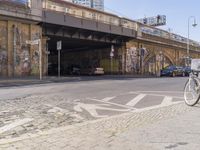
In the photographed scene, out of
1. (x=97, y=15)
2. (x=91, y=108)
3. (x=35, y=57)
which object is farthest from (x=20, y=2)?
(x=91, y=108)

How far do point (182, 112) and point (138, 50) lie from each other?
42885 mm

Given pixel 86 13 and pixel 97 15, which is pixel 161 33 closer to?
pixel 97 15

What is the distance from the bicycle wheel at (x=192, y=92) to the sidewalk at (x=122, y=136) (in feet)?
5.94

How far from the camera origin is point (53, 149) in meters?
5.57

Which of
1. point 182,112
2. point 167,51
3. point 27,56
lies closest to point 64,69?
point 167,51

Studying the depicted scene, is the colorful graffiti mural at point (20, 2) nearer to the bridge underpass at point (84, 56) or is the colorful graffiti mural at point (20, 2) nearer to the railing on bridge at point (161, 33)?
the bridge underpass at point (84, 56)

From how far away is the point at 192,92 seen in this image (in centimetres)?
1040

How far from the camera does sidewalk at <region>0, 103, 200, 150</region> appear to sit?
569 cm

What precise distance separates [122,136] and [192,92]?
4.69 metres

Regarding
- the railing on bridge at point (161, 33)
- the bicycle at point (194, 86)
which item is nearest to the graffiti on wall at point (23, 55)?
the railing on bridge at point (161, 33)

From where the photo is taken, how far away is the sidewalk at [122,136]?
18.7 feet

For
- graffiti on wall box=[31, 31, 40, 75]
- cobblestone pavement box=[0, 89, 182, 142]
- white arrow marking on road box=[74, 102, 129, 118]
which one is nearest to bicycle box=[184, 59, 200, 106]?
cobblestone pavement box=[0, 89, 182, 142]

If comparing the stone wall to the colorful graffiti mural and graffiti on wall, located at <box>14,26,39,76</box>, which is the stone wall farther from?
the colorful graffiti mural

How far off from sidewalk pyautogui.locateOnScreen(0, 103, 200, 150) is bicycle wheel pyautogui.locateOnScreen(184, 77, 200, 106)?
71.3 inches
